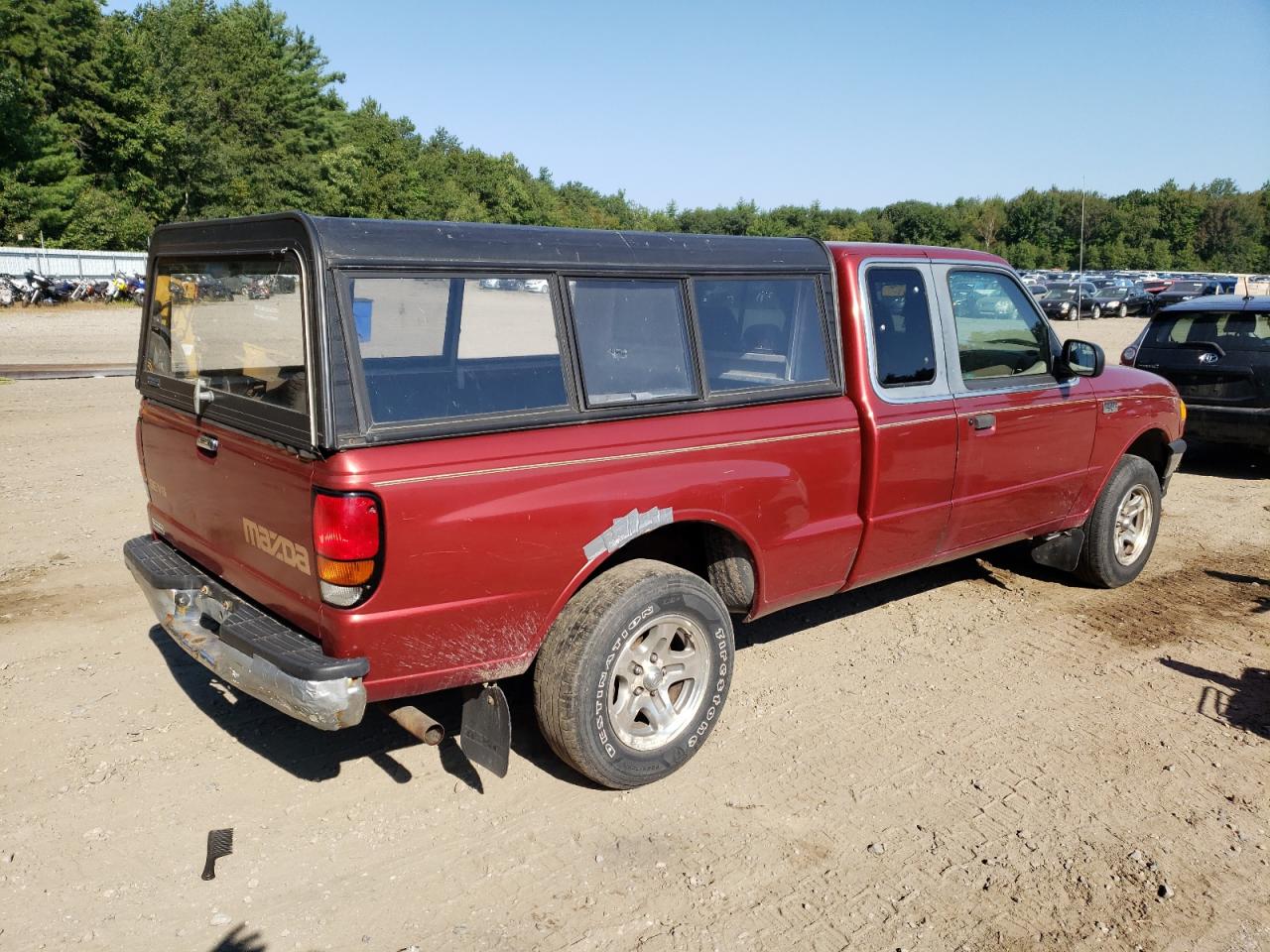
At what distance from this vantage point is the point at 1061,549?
238 inches

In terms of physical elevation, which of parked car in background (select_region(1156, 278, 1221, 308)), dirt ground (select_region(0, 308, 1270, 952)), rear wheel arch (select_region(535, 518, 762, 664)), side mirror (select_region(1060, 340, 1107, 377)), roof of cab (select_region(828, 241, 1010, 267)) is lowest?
dirt ground (select_region(0, 308, 1270, 952))

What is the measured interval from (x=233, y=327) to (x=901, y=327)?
2977mm

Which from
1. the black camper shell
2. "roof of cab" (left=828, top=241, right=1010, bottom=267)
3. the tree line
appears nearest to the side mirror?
"roof of cab" (left=828, top=241, right=1010, bottom=267)

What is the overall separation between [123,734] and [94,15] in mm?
57300

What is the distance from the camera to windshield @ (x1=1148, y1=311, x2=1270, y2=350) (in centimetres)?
920

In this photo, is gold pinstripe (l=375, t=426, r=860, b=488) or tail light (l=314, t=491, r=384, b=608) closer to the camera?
tail light (l=314, t=491, r=384, b=608)

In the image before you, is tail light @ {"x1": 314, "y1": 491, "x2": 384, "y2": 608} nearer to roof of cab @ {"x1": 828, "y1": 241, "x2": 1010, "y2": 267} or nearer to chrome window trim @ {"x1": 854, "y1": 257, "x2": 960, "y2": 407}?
chrome window trim @ {"x1": 854, "y1": 257, "x2": 960, "y2": 407}

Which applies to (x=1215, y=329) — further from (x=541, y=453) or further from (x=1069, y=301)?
(x=1069, y=301)

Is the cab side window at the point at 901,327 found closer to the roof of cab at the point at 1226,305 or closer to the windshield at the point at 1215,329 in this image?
the windshield at the point at 1215,329

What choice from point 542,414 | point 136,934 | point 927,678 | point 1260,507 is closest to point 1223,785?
point 927,678

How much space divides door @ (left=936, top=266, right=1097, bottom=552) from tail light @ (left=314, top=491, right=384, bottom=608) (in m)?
3.02

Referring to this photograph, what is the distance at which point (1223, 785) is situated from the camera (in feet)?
12.7

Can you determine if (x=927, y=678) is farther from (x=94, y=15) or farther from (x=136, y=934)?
(x=94, y=15)

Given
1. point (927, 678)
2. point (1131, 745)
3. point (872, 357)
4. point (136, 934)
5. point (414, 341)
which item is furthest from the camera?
point (927, 678)
